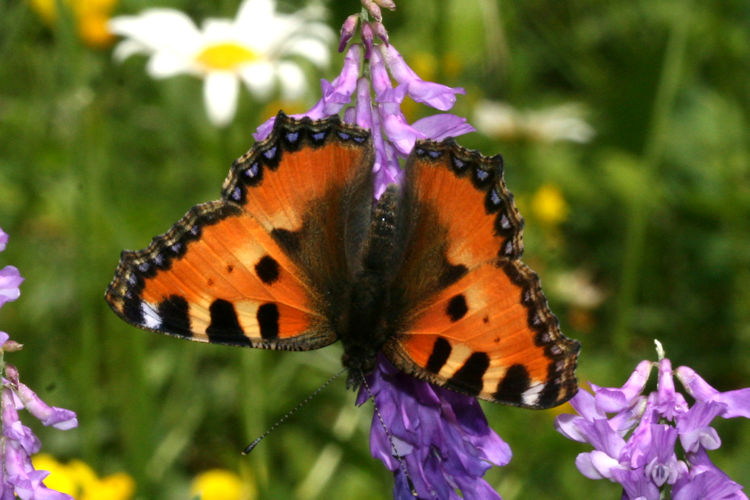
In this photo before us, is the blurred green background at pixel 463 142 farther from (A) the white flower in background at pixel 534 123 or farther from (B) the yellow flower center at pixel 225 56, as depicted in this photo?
(B) the yellow flower center at pixel 225 56

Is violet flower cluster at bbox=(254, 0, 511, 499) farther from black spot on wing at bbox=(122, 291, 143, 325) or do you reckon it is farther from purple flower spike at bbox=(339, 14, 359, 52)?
black spot on wing at bbox=(122, 291, 143, 325)

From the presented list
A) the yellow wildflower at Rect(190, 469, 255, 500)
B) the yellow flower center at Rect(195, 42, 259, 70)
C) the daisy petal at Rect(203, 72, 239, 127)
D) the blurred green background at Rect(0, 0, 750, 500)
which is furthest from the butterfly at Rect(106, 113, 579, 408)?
the yellow flower center at Rect(195, 42, 259, 70)

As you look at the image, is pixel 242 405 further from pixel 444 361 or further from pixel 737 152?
pixel 737 152

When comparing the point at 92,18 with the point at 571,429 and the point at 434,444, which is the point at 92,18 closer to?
the point at 434,444

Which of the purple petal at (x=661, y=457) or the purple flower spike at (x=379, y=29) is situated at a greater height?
the purple flower spike at (x=379, y=29)

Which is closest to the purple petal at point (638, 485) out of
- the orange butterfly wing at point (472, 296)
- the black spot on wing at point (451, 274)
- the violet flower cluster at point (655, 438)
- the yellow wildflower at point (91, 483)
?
the violet flower cluster at point (655, 438)

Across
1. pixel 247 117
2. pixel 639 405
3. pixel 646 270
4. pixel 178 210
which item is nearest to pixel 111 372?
pixel 178 210
